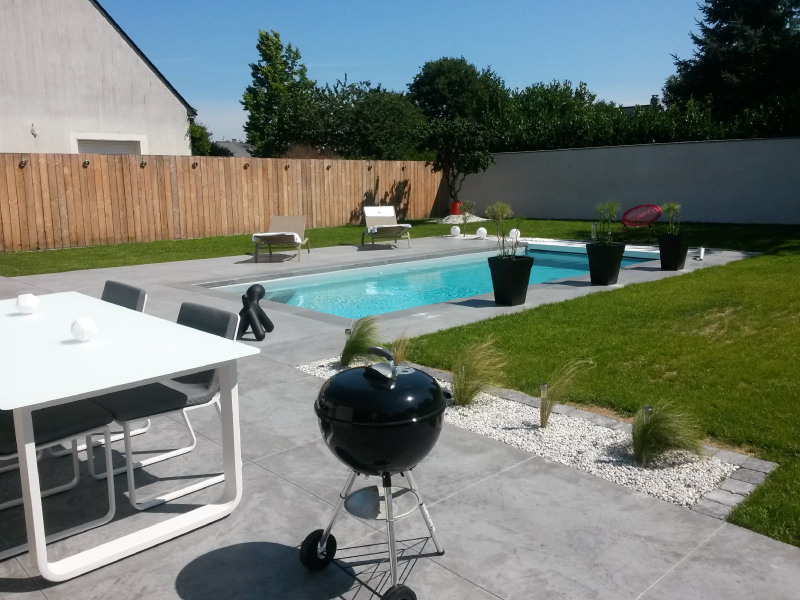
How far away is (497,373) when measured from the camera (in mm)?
4754

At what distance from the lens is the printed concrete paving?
2379 mm

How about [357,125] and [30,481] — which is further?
[357,125]

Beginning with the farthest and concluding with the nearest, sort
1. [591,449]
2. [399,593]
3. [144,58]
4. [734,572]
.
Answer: [144,58] < [591,449] < [734,572] < [399,593]

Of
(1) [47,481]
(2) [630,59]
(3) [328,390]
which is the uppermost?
(2) [630,59]

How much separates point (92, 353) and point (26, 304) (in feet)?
3.70

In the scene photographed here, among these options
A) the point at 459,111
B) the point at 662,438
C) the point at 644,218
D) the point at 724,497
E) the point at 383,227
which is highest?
the point at 459,111

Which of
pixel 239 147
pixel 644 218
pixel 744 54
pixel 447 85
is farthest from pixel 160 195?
pixel 447 85

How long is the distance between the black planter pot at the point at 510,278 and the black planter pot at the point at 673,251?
3.50 metres

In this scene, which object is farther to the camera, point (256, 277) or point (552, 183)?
point (552, 183)

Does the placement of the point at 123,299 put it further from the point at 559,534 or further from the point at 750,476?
the point at 750,476

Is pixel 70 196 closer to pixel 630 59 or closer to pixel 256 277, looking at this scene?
pixel 256 277

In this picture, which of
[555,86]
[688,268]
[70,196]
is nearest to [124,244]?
[70,196]

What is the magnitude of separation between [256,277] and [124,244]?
19.0ft

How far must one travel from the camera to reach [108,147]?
62.1 feet
